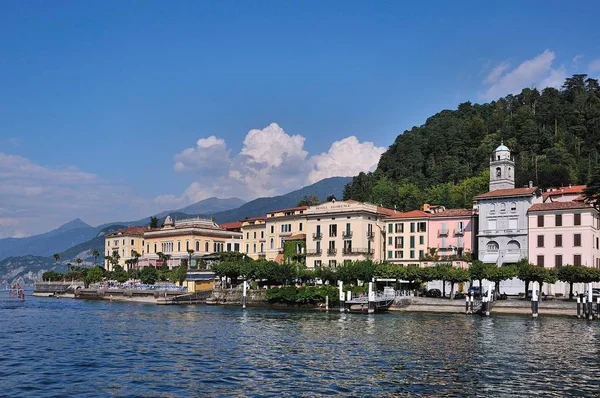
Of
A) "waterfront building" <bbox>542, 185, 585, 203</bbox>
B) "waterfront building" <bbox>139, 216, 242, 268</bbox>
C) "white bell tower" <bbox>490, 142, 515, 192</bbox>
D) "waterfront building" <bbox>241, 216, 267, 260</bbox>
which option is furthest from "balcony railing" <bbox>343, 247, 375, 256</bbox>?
"waterfront building" <bbox>139, 216, 242, 268</bbox>

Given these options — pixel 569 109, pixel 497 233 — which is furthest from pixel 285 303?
pixel 569 109

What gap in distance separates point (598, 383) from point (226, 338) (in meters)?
25.5

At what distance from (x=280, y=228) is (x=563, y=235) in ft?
158

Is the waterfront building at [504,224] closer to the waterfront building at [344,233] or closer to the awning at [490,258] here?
the awning at [490,258]

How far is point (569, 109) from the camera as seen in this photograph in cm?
15288

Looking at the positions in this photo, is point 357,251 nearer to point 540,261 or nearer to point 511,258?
point 511,258

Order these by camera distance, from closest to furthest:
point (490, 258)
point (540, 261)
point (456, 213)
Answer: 1. point (540, 261)
2. point (490, 258)
3. point (456, 213)

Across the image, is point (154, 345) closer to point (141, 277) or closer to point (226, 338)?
point (226, 338)

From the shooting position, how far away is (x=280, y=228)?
11662 cm

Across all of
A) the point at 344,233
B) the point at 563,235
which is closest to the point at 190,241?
the point at 344,233

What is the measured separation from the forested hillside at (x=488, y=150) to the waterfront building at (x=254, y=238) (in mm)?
26563

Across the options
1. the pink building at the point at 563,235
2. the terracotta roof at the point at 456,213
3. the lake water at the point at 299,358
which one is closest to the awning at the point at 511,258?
the pink building at the point at 563,235

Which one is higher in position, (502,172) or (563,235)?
(502,172)

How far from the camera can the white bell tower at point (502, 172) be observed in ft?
324
